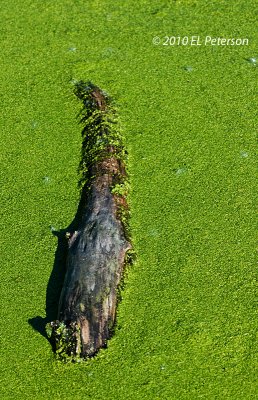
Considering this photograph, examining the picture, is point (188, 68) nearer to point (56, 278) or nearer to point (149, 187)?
point (149, 187)

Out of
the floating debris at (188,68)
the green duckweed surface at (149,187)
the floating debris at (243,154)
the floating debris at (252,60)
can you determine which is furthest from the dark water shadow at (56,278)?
the floating debris at (252,60)

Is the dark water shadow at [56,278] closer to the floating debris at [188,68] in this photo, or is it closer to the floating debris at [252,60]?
the floating debris at [188,68]

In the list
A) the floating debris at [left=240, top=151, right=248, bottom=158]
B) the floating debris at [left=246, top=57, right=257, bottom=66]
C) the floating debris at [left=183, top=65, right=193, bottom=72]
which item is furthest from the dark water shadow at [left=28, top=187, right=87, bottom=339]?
the floating debris at [left=246, top=57, right=257, bottom=66]

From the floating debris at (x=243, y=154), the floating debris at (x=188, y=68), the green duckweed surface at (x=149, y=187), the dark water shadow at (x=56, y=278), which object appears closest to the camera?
the green duckweed surface at (x=149, y=187)

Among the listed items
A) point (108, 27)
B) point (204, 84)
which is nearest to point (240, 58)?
point (204, 84)

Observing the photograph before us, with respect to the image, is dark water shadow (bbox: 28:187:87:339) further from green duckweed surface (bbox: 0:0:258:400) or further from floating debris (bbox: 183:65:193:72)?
floating debris (bbox: 183:65:193:72)

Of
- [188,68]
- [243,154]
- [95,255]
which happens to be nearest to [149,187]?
[243,154]
